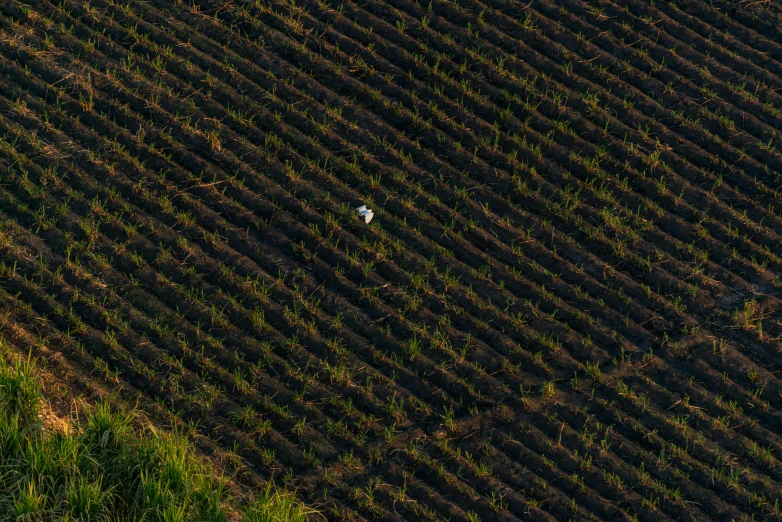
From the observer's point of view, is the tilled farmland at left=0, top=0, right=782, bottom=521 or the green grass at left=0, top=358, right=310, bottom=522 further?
the tilled farmland at left=0, top=0, right=782, bottom=521

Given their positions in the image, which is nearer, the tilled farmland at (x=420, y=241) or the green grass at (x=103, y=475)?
the green grass at (x=103, y=475)

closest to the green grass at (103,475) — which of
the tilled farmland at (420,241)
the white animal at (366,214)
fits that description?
the tilled farmland at (420,241)

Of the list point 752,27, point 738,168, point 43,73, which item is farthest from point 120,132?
point 752,27

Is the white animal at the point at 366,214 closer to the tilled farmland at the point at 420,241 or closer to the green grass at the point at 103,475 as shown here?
the tilled farmland at the point at 420,241

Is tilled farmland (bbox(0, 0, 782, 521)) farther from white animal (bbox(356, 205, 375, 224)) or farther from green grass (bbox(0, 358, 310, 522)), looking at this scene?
green grass (bbox(0, 358, 310, 522))

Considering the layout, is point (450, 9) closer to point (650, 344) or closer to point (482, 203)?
point (482, 203)

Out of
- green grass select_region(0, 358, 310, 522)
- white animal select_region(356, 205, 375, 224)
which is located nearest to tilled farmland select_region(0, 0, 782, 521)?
white animal select_region(356, 205, 375, 224)

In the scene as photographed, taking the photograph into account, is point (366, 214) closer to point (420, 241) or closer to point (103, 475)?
point (420, 241)
